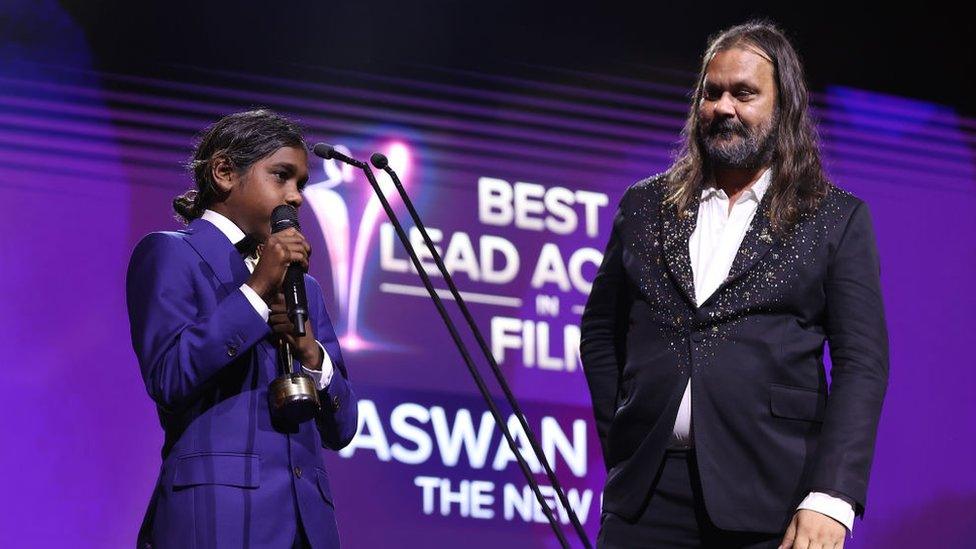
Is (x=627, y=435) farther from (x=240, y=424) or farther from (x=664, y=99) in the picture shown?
(x=664, y=99)

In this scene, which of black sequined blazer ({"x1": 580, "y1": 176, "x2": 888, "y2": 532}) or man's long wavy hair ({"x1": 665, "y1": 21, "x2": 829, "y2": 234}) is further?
man's long wavy hair ({"x1": 665, "y1": 21, "x2": 829, "y2": 234})

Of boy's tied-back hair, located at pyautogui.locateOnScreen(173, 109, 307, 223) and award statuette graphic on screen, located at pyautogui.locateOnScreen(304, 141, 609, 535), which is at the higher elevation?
boy's tied-back hair, located at pyautogui.locateOnScreen(173, 109, 307, 223)

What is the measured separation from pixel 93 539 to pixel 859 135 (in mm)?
3037

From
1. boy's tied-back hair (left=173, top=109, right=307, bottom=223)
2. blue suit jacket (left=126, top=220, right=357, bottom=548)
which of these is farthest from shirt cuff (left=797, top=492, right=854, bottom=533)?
boy's tied-back hair (left=173, top=109, right=307, bottom=223)

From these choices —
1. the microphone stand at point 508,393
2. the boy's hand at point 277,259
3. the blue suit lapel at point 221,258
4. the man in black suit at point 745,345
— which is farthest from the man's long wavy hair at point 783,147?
the blue suit lapel at point 221,258

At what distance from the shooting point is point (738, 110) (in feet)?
7.14

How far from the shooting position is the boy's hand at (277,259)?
204 centimetres

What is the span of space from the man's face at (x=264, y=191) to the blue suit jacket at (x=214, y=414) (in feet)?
0.30

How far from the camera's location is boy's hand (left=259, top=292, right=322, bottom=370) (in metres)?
2.12

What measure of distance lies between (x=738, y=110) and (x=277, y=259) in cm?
82

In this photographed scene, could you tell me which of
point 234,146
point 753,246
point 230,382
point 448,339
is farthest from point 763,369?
point 448,339

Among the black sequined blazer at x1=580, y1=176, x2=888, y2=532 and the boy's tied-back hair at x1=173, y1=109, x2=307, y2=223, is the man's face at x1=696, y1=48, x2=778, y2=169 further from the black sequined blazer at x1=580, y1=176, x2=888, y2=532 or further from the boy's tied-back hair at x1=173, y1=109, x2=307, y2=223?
the boy's tied-back hair at x1=173, y1=109, x2=307, y2=223

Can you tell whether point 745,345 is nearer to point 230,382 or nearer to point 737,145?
point 737,145

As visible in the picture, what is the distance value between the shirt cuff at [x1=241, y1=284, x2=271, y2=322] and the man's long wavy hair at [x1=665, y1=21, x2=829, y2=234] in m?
0.73
